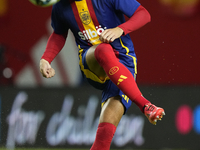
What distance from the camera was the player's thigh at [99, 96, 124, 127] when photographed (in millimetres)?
2314

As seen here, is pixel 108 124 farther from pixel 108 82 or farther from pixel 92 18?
pixel 92 18

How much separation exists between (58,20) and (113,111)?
0.72m

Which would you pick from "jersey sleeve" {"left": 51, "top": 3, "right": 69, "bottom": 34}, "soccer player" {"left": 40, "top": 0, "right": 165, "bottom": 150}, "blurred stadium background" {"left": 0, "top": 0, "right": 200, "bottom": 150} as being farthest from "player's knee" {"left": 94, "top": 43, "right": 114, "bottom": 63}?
"blurred stadium background" {"left": 0, "top": 0, "right": 200, "bottom": 150}

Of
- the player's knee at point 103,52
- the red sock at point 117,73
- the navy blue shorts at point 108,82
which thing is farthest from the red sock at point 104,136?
the player's knee at point 103,52

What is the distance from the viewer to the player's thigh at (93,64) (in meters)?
2.26

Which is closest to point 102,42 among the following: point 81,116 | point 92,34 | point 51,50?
point 92,34

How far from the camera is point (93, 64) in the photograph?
7.61ft

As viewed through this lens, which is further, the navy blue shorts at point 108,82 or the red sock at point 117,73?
the navy blue shorts at point 108,82

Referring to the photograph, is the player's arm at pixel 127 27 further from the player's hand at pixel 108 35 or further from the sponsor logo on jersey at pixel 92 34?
the sponsor logo on jersey at pixel 92 34

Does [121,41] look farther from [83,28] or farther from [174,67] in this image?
[174,67]

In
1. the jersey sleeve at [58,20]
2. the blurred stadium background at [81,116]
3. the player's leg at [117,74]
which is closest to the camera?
the player's leg at [117,74]

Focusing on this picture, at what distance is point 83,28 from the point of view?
2445 mm

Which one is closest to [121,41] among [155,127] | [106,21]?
[106,21]

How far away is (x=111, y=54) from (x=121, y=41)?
1.05ft
